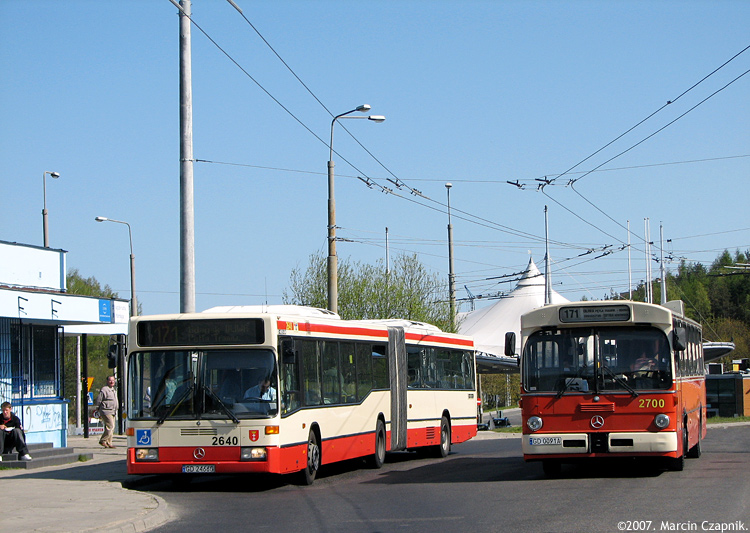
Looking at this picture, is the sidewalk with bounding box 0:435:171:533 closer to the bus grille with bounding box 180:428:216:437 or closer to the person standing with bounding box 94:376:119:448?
the bus grille with bounding box 180:428:216:437

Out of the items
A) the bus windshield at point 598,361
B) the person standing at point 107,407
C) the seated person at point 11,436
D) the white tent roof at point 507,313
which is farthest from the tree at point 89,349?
the bus windshield at point 598,361

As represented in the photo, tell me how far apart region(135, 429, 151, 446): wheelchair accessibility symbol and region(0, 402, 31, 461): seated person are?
506cm

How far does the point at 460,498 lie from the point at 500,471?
14.6 feet

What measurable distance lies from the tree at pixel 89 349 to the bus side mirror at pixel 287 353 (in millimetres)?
54554

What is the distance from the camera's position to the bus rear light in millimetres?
14969

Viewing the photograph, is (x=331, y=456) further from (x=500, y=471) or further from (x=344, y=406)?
(x=500, y=471)

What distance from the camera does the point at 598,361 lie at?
15258 mm

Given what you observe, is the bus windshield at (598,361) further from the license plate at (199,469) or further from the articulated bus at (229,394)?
the license plate at (199,469)

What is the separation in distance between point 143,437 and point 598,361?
6988 millimetres

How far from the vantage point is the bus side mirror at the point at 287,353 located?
49.0 feet

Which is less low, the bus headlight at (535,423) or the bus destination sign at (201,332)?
the bus destination sign at (201,332)

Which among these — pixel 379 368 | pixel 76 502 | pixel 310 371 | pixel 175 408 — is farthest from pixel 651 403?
pixel 76 502

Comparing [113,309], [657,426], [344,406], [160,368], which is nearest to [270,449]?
[160,368]

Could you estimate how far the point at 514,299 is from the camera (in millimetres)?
85250
